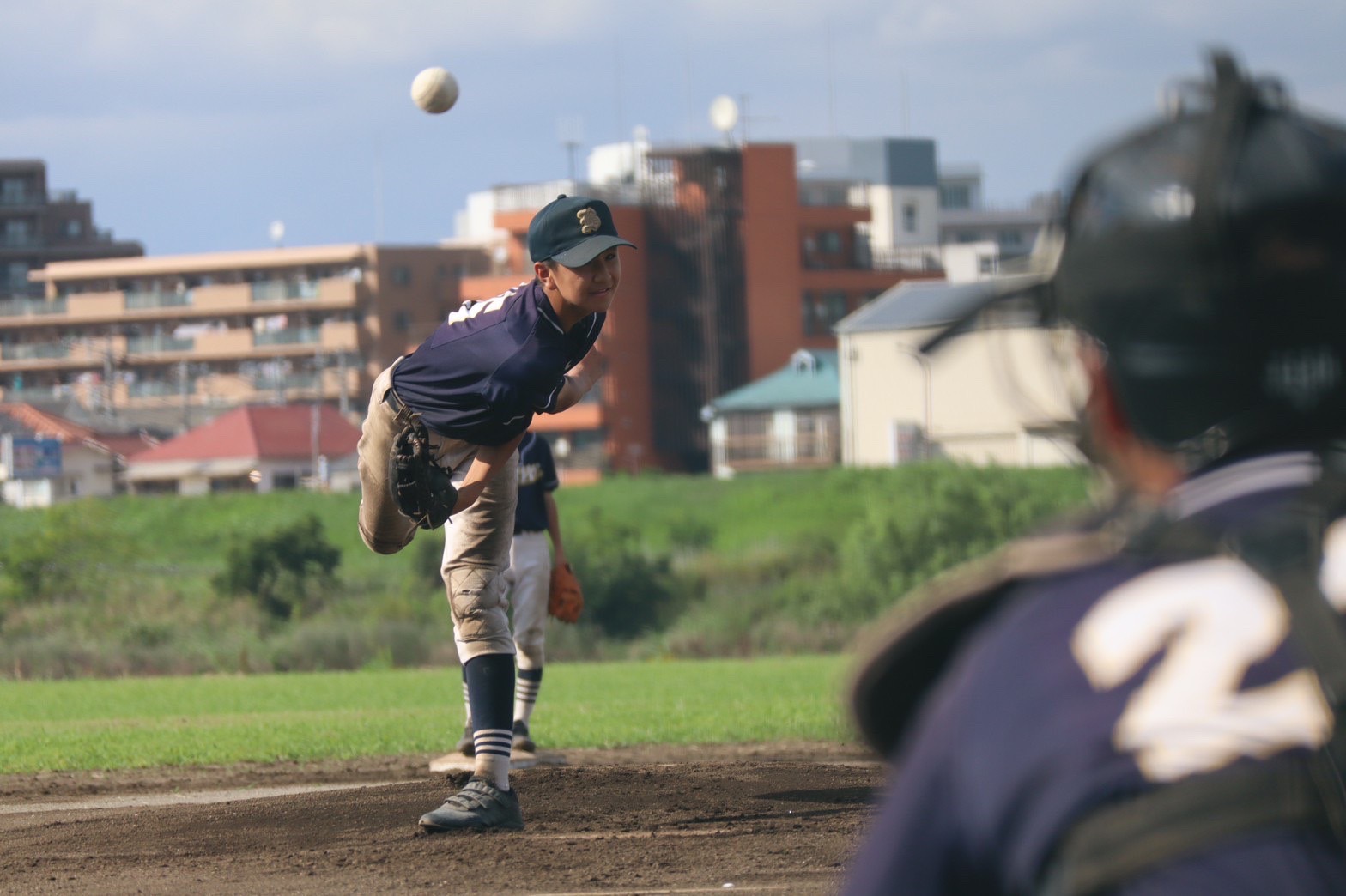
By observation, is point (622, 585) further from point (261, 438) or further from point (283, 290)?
point (283, 290)

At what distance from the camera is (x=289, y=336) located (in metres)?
85.4

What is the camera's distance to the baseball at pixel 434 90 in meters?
9.56

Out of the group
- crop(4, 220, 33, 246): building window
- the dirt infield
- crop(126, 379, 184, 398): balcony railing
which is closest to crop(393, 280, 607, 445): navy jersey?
the dirt infield

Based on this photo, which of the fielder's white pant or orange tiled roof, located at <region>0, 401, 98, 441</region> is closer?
the fielder's white pant

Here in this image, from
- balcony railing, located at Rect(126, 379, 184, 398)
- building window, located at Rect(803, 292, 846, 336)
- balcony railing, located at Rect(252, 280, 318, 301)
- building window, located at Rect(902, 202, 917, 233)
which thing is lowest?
balcony railing, located at Rect(126, 379, 184, 398)

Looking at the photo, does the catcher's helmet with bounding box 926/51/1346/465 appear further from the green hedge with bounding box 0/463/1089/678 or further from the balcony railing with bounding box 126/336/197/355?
the balcony railing with bounding box 126/336/197/355

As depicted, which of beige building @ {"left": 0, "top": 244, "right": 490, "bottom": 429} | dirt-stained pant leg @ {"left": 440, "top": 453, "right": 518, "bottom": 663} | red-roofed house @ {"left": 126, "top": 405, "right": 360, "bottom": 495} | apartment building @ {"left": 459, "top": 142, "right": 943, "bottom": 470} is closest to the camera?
dirt-stained pant leg @ {"left": 440, "top": 453, "right": 518, "bottom": 663}

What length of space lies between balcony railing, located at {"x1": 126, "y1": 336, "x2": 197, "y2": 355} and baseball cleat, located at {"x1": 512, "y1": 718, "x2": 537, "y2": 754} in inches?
3174

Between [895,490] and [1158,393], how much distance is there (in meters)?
41.1

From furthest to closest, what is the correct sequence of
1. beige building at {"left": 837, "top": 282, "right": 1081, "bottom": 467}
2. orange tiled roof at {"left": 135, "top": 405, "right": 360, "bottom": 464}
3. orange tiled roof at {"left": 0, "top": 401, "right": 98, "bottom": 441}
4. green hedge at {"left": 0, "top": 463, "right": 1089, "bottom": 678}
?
orange tiled roof at {"left": 0, "top": 401, "right": 98, "bottom": 441}, orange tiled roof at {"left": 135, "top": 405, "right": 360, "bottom": 464}, beige building at {"left": 837, "top": 282, "right": 1081, "bottom": 467}, green hedge at {"left": 0, "top": 463, "right": 1089, "bottom": 678}

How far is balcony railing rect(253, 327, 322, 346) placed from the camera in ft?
280

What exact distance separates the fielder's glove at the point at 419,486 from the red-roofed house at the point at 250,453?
6706 cm

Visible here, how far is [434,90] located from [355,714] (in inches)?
258

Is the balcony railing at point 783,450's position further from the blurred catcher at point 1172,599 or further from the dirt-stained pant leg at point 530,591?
the blurred catcher at point 1172,599
